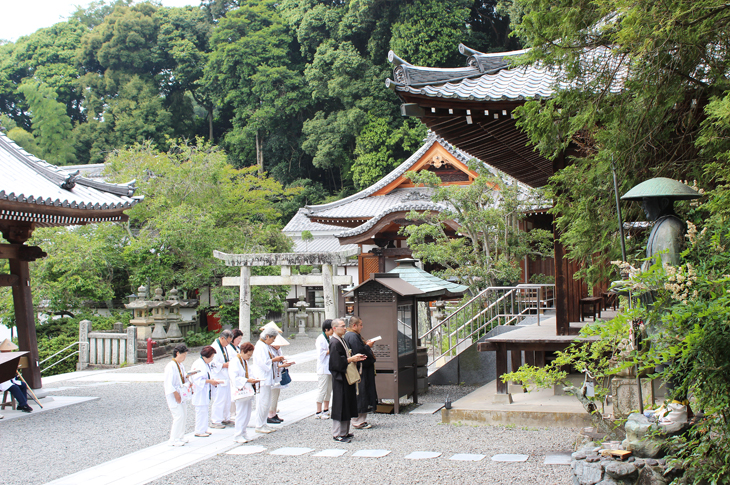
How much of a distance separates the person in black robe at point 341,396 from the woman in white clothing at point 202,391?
169 cm

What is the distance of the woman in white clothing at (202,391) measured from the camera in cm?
745

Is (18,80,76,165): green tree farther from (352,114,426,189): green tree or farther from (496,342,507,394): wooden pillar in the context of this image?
(496,342,507,394): wooden pillar

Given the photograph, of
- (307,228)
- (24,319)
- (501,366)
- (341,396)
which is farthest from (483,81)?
(307,228)

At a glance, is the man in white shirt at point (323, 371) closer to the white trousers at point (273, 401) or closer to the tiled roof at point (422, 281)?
the white trousers at point (273, 401)

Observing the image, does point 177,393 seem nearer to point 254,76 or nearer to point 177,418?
point 177,418

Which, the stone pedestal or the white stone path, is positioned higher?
the stone pedestal

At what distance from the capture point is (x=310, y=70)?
118 ft

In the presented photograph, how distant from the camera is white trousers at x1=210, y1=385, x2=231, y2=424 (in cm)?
809

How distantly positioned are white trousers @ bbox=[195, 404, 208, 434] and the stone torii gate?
336 inches

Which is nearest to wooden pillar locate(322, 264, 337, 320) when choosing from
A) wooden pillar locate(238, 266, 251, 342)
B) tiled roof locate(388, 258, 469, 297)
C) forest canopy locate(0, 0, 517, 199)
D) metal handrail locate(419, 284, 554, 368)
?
wooden pillar locate(238, 266, 251, 342)

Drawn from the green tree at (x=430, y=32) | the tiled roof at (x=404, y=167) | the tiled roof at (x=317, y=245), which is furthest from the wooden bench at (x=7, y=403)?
the green tree at (x=430, y=32)

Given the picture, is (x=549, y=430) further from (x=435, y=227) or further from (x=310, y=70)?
(x=310, y=70)

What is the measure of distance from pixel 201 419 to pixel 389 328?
2.91 metres

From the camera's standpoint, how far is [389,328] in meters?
8.74
